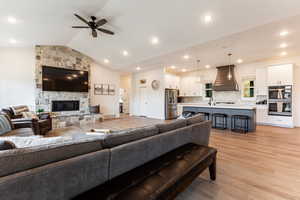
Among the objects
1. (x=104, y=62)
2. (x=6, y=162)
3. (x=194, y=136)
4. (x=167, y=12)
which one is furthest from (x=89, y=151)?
(x=104, y=62)

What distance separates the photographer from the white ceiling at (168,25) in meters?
3.18

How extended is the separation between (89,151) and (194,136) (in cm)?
180

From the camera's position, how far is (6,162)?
85 cm

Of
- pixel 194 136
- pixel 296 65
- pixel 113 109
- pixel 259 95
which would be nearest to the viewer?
pixel 194 136

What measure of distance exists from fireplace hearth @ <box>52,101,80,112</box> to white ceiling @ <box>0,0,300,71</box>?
2.66 m

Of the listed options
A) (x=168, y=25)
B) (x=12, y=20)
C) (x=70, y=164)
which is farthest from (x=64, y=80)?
(x=70, y=164)

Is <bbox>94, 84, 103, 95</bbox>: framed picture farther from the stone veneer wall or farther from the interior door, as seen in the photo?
the interior door

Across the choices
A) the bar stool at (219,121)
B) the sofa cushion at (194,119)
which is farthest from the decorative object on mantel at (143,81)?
the sofa cushion at (194,119)

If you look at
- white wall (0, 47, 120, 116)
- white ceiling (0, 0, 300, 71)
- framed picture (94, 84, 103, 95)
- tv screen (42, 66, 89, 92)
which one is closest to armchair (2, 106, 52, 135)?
white wall (0, 47, 120, 116)

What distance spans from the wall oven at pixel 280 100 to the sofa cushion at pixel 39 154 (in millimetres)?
7111

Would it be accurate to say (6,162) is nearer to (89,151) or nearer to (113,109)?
(89,151)

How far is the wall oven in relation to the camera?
210 inches

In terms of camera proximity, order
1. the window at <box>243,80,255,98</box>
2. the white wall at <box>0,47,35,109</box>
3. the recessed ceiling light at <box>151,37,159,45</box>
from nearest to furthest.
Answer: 1. the recessed ceiling light at <box>151,37,159,45</box>
2. the white wall at <box>0,47,35,109</box>
3. the window at <box>243,80,255,98</box>

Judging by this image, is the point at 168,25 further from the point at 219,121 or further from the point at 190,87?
the point at 190,87
